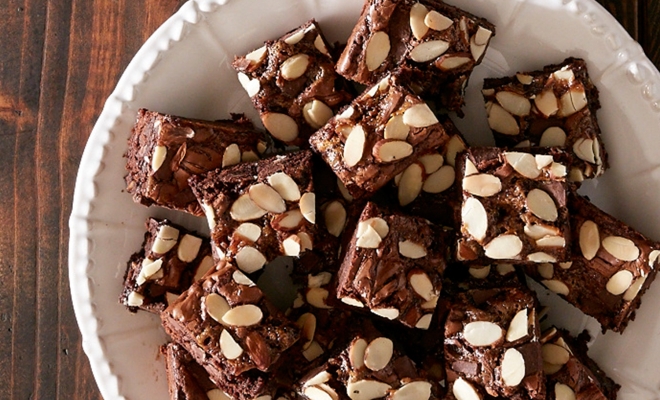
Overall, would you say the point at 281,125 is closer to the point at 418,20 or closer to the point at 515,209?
the point at 418,20

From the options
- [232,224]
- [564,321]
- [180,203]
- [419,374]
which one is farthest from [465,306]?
[180,203]

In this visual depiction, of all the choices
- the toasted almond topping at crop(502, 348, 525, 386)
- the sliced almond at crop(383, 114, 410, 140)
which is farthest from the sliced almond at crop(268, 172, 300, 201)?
the toasted almond topping at crop(502, 348, 525, 386)

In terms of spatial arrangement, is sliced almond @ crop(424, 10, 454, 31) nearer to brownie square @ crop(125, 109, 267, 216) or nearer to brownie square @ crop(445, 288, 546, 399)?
brownie square @ crop(125, 109, 267, 216)

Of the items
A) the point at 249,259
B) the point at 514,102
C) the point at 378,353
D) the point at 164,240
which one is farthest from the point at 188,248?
the point at 514,102

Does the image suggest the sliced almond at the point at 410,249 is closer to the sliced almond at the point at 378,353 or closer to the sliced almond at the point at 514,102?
the sliced almond at the point at 378,353

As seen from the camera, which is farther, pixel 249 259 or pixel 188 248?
pixel 188 248

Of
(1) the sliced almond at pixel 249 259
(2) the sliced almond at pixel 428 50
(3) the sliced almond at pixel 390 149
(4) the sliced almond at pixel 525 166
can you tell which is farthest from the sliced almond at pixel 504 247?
(1) the sliced almond at pixel 249 259
